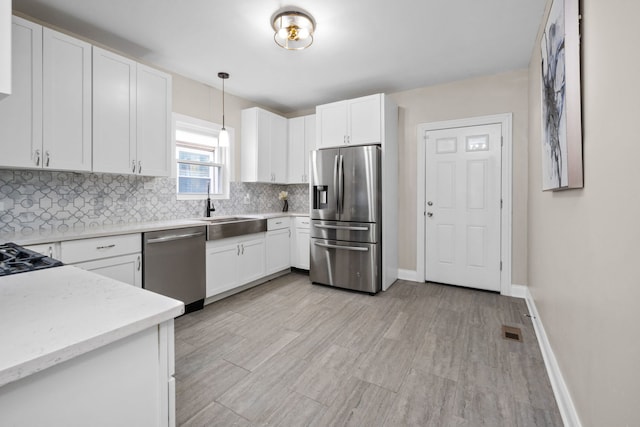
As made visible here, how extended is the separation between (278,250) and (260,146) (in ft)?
4.90

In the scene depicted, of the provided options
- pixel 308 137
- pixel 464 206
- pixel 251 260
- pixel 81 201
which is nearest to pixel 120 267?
pixel 81 201

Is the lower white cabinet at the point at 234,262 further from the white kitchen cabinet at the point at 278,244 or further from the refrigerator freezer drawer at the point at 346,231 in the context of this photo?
the refrigerator freezer drawer at the point at 346,231

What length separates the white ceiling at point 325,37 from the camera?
7.49 feet

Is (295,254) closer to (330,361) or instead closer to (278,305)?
(278,305)

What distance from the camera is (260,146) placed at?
423cm

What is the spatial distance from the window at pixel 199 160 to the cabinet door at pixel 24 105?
4.52 ft

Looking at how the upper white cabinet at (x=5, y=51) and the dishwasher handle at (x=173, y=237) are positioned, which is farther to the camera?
the dishwasher handle at (x=173, y=237)

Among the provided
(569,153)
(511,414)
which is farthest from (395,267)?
(569,153)

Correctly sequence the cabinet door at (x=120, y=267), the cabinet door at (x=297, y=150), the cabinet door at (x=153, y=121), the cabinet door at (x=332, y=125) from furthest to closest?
the cabinet door at (x=297, y=150)
the cabinet door at (x=332, y=125)
the cabinet door at (x=153, y=121)
the cabinet door at (x=120, y=267)

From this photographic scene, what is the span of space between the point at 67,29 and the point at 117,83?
634 millimetres

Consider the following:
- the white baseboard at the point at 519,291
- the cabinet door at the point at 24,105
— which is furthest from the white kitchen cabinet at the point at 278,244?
the white baseboard at the point at 519,291

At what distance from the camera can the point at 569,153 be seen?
4.81ft

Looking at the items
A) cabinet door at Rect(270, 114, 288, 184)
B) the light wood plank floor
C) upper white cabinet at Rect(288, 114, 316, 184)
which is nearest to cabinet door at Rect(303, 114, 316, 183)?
upper white cabinet at Rect(288, 114, 316, 184)

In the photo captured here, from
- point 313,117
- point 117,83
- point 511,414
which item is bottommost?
point 511,414
